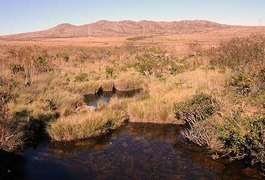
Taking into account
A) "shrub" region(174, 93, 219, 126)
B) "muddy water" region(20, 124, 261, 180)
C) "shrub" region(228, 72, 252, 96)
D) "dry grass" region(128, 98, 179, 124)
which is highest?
"shrub" region(228, 72, 252, 96)

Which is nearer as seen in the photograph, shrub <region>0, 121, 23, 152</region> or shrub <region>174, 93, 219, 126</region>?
shrub <region>0, 121, 23, 152</region>

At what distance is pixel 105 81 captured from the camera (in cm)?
2423

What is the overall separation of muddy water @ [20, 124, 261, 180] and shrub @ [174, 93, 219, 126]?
821 mm

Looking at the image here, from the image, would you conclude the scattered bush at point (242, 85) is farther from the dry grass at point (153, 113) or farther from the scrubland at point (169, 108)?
the dry grass at point (153, 113)

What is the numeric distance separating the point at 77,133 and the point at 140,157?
294cm

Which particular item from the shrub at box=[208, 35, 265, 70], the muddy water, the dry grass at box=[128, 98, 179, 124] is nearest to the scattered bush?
the dry grass at box=[128, 98, 179, 124]

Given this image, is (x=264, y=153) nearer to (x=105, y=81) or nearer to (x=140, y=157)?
(x=140, y=157)

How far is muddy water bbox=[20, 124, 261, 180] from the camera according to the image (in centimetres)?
937

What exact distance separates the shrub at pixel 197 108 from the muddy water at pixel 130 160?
821mm

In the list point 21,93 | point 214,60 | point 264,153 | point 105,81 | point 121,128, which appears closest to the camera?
point 264,153

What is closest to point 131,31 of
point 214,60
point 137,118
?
point 214,60

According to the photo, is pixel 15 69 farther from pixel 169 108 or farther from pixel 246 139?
pixel 246 139

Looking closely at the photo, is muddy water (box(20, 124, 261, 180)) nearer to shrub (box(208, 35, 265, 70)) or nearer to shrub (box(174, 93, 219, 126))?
shrub (box(174, 93, 219, 126))

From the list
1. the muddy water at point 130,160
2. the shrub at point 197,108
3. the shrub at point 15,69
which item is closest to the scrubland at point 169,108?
the shrub at point 197,108
